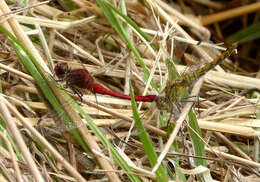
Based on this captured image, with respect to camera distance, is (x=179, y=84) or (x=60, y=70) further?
(x=179, y=84)

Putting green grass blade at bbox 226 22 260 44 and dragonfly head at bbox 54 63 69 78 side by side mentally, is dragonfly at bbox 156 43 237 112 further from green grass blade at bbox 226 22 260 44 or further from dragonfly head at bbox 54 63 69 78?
green grass blade at bbox 226 22 260 44

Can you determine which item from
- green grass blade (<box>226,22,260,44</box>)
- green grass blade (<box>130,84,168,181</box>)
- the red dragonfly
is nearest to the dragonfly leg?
the red dragonfly

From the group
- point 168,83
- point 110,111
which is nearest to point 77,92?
point 110,111

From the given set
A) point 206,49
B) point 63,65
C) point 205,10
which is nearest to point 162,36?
point 206,49

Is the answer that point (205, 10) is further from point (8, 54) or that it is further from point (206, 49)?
point (8, 54)

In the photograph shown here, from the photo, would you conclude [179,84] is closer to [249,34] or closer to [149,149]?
[149,149]

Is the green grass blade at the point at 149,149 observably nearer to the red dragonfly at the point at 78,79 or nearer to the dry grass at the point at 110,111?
the dry grass at the point at 110,111

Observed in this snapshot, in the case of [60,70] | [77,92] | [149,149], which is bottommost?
[149,149]

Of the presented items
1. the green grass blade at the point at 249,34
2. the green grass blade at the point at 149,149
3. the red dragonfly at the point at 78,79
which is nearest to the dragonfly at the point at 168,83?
the red dragonfly at the point at 78,79
